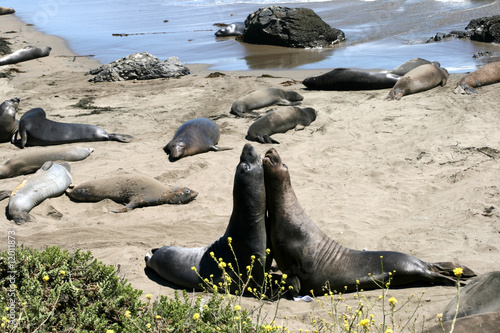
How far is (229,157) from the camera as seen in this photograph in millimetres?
8289

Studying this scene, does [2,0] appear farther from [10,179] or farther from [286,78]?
[10,179]

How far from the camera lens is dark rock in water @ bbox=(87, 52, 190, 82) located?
1352cm

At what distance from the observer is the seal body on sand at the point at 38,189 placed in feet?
21.7

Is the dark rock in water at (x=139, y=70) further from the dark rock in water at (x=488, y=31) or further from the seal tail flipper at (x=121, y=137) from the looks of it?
the dark rock in water at (x=488, y=31)

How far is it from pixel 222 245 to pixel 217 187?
2.20 meters

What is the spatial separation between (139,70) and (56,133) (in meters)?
4.90

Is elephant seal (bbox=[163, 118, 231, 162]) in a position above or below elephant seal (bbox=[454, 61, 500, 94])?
below

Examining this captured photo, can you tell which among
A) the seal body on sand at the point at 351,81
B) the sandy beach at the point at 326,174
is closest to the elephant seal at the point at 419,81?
the sandy beach at the point at 326,174

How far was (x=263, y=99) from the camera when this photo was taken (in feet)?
35.1

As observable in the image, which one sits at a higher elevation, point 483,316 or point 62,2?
point 62,2

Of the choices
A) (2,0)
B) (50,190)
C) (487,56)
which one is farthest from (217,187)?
(2,0)

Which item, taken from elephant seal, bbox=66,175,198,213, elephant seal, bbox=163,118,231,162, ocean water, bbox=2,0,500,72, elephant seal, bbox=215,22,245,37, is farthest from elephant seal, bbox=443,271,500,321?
elephant seal, bbox=215,22,245,37

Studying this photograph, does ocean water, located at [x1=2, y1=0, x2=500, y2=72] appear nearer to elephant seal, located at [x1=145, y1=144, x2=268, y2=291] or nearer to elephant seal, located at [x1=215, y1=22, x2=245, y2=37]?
elephant seal, located at [x1=215, y1=22, x2=245, y2=37]

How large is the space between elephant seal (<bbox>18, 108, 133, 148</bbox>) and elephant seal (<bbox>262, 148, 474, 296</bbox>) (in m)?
4.79
